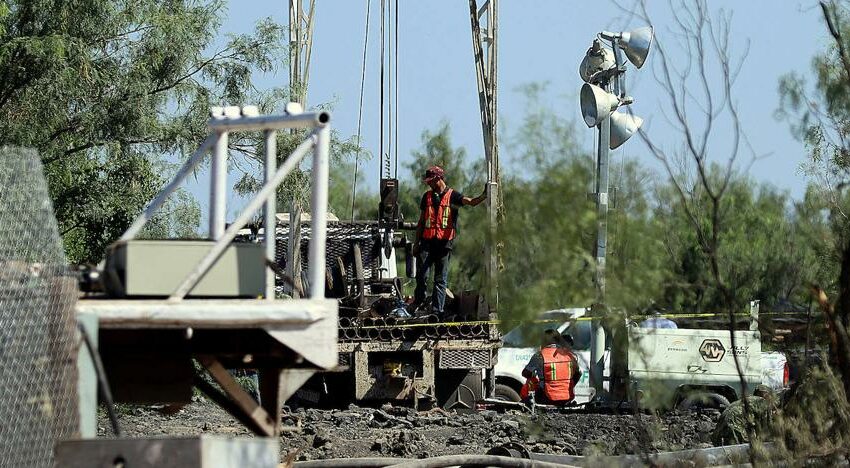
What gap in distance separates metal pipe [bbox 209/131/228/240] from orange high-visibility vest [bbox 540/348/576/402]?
1293cm

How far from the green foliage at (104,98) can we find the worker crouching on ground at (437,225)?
288 centimetres

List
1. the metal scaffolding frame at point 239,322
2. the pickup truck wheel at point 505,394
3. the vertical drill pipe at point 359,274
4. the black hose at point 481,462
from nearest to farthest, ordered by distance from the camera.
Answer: the metal scaffolding frame at point 239,322
the black hose at point 481,462
the vertical drill pipe at point 359,274
the pickup truck wheel at point 505,394

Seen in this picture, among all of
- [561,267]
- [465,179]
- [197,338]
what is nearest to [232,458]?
[197,338]

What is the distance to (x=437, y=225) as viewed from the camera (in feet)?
58.6

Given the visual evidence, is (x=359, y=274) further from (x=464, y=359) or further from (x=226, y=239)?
(x=226, y=239)

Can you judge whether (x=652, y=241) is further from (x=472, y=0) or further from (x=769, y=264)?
(x=472, y=0)

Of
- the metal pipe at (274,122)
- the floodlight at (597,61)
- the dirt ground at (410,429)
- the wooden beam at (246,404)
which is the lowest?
the dirt ground at (410,429)

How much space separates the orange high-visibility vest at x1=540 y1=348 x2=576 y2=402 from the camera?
20.0 m

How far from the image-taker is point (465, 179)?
51219 millimetres

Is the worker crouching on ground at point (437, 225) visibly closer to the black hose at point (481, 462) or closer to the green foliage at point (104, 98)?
the green foliage at point (104, 98)

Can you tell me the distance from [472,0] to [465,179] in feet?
99.2

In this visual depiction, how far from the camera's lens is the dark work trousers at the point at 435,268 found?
18.1 metres

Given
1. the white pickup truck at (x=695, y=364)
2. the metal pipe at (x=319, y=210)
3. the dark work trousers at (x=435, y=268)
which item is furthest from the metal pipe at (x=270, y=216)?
the dark work trousers at (x=435, y=268)

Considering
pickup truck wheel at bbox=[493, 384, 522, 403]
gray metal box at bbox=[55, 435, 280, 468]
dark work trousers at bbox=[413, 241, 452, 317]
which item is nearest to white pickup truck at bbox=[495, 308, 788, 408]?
pickup truck wheel at bbox=[493, 384, 522, 403]
